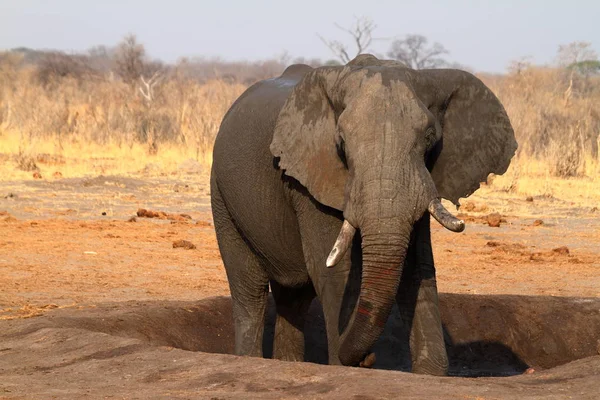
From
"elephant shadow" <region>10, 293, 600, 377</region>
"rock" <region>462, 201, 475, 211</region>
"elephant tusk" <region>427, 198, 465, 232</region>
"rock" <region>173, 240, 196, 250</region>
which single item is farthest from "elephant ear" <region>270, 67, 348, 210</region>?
"rock" <region>462, 201, 475, 211</region>

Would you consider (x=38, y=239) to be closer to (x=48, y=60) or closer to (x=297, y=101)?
(x=297, y=101)

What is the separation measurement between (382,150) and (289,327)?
8.36ft

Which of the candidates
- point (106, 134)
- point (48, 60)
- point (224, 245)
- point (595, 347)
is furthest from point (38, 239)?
point (48, 60)

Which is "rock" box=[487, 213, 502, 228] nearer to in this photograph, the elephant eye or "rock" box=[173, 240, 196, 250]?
"rock" box=[173, 240, 196, 250]

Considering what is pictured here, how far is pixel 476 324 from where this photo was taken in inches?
332

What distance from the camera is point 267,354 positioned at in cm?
804

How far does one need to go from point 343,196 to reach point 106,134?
1826 centimetres

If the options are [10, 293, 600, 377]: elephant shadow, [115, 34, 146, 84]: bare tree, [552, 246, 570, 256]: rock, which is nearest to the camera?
[10, 293, 600, 377]: elephant shadow

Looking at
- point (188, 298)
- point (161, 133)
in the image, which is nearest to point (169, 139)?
point (161, 133)

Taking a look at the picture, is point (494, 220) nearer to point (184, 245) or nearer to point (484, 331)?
point (184, 245)

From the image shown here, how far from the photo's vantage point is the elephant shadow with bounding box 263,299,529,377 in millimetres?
8305

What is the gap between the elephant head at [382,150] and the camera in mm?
5184

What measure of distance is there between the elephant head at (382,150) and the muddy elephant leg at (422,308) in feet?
1.08

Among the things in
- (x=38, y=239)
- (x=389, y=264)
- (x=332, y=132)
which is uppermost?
(x=332, y=132)
